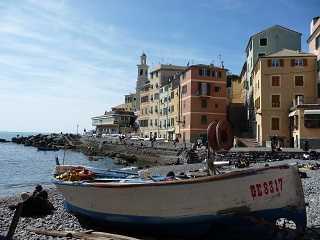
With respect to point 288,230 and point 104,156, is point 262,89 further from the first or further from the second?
point 288,230

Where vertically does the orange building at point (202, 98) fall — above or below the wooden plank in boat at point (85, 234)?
above

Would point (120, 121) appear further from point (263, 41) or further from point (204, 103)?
point (263, 41)

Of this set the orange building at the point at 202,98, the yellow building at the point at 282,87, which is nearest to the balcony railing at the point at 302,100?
the yellow building at the point at 282,87

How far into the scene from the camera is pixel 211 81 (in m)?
72.9

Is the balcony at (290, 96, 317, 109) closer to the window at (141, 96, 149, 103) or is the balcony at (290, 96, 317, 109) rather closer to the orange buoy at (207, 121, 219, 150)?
the orange buoy at (207, 121, 219, 150)

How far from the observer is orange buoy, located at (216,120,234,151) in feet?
43.1

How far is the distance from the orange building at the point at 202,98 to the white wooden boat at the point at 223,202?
2283 inches

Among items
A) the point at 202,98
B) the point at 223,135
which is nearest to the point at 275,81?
the point at 202,98

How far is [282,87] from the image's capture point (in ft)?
185

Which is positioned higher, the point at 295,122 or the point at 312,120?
the point at 312,120

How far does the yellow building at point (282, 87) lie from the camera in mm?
55688

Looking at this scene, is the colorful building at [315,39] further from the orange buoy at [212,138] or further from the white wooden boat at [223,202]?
the white wooden boat at [223,202]

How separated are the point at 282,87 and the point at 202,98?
18036 millimetres

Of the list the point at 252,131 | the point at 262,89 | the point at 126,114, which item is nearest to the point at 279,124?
the point at 262,89
